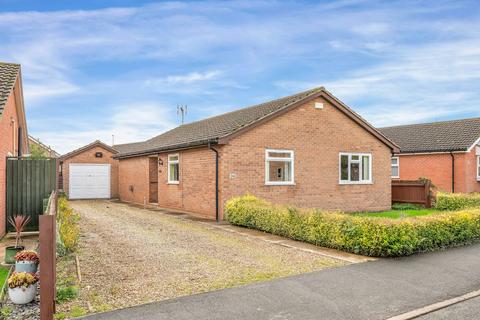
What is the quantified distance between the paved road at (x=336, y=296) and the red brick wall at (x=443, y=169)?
18.5 metres

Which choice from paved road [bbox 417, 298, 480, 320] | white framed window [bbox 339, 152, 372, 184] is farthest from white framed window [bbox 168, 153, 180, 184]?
paved road [bbox 417, 298, 480, 320]

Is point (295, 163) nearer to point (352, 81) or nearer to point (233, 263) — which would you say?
point (352, 81)

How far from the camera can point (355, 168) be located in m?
18.6

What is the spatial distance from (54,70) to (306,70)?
10.8m

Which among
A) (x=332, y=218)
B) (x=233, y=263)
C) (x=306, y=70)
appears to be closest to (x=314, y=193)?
(x=306, y=70)

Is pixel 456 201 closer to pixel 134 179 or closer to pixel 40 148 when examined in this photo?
pixel 134 179

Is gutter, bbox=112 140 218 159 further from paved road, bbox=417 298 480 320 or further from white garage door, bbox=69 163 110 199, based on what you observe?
paved road, bbox=417 298 480 320

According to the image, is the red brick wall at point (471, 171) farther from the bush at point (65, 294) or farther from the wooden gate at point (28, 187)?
the bush at point (65, 294)

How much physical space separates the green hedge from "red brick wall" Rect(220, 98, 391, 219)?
3102mm

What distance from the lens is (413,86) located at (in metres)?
20.4

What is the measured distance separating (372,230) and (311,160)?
831cm

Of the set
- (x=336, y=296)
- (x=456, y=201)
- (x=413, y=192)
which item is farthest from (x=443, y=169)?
(x=336, y=296)

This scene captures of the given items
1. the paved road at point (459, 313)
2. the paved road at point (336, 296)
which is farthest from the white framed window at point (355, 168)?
the paved road at point (459, 313)

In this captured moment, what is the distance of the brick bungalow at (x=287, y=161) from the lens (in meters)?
15.1
